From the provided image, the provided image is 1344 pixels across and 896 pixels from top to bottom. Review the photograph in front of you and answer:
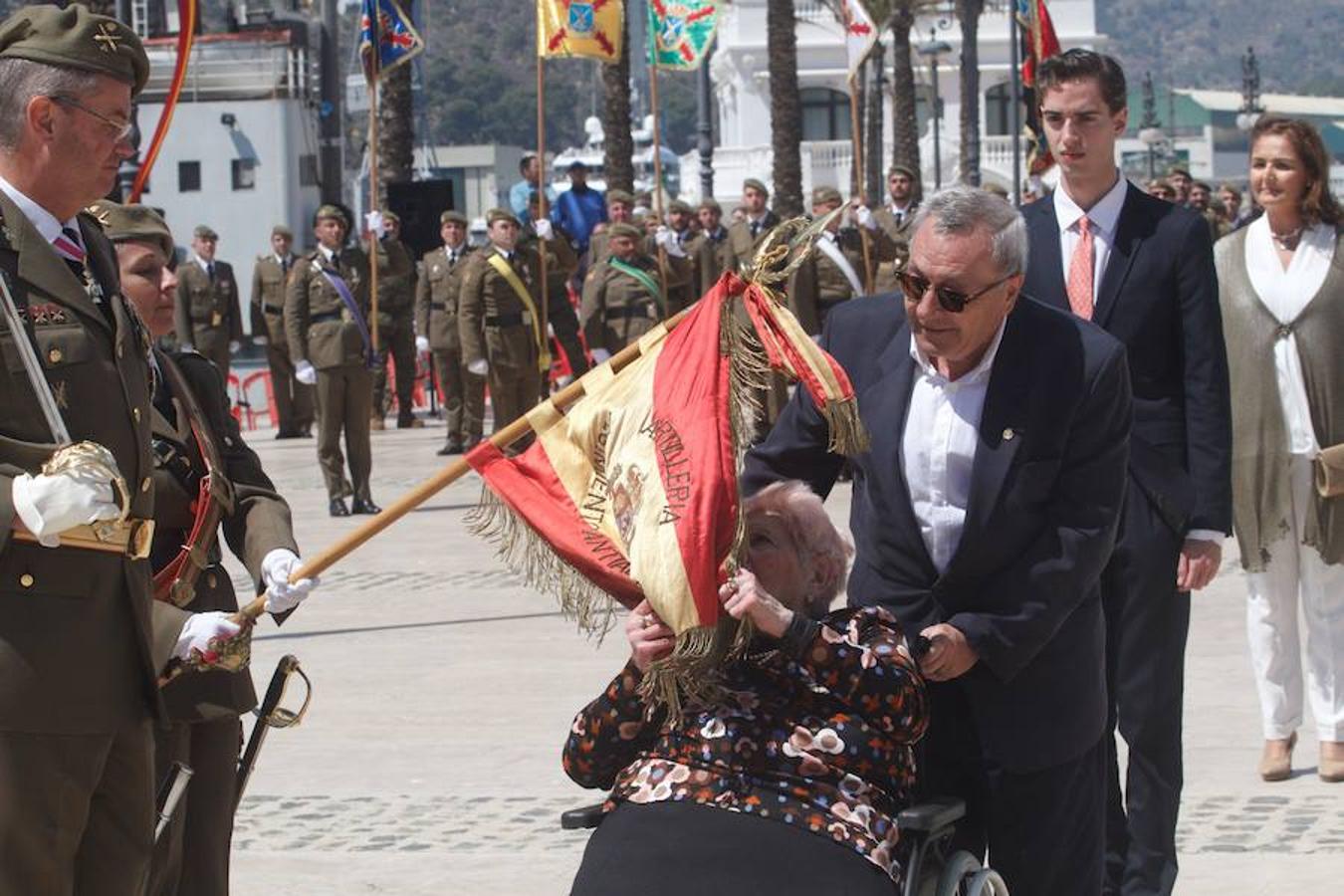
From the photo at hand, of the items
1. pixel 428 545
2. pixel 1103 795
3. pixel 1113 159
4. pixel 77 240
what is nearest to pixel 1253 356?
pixel 1113 159

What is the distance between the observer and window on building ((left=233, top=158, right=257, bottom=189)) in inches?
2301

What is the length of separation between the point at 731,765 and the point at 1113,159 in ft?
7.54

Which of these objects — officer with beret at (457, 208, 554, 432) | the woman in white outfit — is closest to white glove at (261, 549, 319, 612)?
the woman in white outfit

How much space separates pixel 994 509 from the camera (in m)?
5.01

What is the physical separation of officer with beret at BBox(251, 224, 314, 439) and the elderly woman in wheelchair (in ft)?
62.7

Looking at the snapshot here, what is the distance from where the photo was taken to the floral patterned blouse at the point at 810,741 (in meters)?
4.69

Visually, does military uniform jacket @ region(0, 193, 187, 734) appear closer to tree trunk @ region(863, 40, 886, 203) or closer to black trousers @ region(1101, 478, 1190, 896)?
black trousers @ region(1101, 478, 1190, 896)

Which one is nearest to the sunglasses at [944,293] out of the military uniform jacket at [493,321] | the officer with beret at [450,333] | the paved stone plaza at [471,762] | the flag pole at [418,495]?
the flag pole at [418,495]

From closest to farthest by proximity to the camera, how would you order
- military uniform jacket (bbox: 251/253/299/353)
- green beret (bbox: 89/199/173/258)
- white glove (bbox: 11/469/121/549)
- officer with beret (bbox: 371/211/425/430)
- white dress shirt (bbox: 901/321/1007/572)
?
1. white glove (bbox: 11/469/121/549)
2. white dress shirt (bbox: 901/321/1007/572)
3. green beret (bbox: 89/199/173/258)
4. officer with beret (bbox: 371/211/425/430)
5. military uniform jacket (bbox: 251/253/299/353)

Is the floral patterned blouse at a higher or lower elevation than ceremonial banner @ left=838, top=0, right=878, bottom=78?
lower

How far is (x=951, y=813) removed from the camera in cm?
478

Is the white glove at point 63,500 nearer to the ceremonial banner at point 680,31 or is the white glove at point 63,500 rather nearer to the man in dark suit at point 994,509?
the man in dark suit at point 994,509

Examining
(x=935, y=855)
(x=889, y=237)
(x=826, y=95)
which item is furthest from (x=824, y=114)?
(x=935, y=855)

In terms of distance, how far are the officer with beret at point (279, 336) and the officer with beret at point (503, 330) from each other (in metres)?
3.55
